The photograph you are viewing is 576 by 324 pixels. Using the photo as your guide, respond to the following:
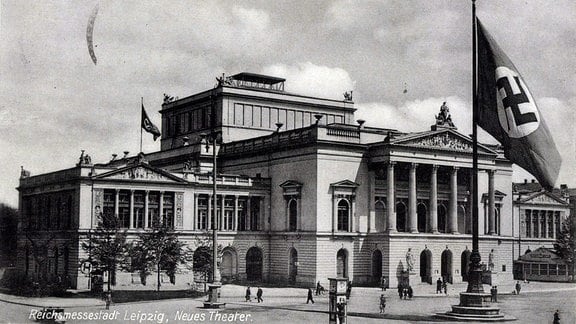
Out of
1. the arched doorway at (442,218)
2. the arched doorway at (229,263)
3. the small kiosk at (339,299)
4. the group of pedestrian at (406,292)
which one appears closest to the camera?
the small kiosk at (339,299)

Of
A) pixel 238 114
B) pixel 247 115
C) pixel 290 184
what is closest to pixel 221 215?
pixel 290 184

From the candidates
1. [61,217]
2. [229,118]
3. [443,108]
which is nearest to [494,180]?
[443,108]

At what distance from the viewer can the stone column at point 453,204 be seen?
68.8 meters

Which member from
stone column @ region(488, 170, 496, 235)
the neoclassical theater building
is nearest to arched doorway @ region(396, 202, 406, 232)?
the neoclassical theater building

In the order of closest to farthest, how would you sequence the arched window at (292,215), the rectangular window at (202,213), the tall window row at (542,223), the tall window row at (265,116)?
the arched window at (292,215) → the rectangular window at (202,213) → the tall window row at (265,116) → the tall window row at (542,223)

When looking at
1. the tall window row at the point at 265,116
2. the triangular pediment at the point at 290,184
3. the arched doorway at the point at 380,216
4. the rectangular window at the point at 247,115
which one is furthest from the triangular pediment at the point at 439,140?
the rectangular window at the point at 247,115

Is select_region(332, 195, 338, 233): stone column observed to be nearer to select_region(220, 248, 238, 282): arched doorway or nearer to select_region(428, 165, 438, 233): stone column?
select_region(428, 165, 438, 233): stone column

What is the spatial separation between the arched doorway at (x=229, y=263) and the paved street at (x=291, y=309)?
25.3ft

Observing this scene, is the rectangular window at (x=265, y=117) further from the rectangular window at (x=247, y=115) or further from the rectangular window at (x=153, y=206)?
the rectangular window at (x=153, y=206)

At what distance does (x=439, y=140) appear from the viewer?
67750mm

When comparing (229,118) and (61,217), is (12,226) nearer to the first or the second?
(61,217)

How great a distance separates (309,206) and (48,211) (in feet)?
75.1

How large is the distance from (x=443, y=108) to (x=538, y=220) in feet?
91.0

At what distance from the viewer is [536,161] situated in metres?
34.2
